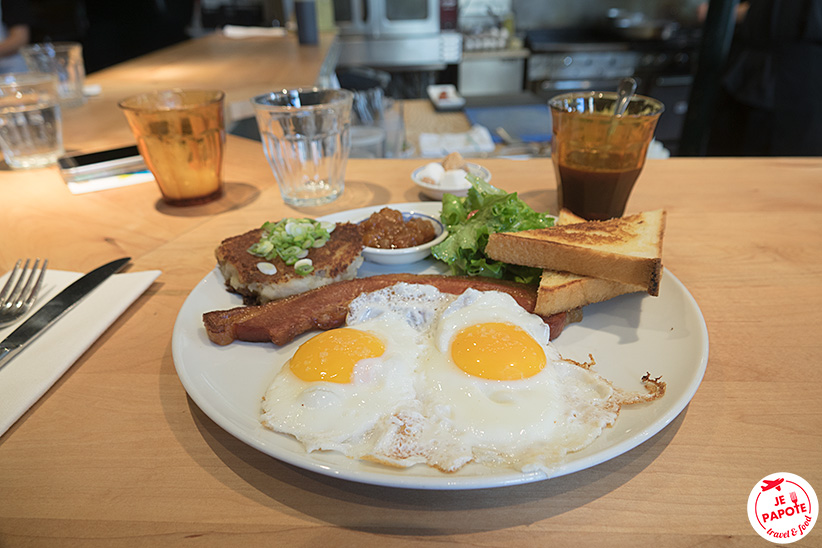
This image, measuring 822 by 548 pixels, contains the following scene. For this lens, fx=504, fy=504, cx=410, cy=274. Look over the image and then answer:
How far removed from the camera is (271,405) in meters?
1.02

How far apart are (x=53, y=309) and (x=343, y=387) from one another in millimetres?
891

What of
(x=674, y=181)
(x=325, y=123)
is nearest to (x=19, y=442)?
(x=325, y=123)

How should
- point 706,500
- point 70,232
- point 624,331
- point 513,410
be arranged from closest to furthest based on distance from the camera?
point 706,500 → point 513,410 → point 624,331 → point 70,232

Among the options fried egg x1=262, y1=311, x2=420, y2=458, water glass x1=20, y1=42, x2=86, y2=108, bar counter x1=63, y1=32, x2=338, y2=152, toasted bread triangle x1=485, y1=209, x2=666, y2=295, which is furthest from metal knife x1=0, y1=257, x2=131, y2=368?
water glass x1=20, y1=42, x2=86, y2=108

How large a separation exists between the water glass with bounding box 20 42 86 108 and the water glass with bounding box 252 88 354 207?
95.3 inches

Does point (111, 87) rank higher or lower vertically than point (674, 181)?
higher

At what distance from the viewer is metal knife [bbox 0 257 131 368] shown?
1.21 meters

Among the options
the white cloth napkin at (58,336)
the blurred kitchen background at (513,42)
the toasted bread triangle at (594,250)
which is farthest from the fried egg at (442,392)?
the blurred kitchen background at (513,42)

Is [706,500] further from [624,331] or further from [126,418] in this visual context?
[126,418]

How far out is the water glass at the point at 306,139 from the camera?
1.98m

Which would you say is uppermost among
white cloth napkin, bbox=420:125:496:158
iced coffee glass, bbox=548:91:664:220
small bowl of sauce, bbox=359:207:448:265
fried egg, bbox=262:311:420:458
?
iced coffee glass, bbox=548:91:664:220

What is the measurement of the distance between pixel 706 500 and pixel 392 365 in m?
0.63

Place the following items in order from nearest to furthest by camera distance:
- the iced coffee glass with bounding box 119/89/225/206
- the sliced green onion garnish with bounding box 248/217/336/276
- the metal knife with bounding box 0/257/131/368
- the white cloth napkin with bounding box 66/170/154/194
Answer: the metal knife with bounding box 0/257/131/368, the sliced green onion garnish with bounding box 248/217/336/276, the iced coffee glass with bounding box 119/89/225/206, the white cloth napkin with bounding box 66/170/154/194

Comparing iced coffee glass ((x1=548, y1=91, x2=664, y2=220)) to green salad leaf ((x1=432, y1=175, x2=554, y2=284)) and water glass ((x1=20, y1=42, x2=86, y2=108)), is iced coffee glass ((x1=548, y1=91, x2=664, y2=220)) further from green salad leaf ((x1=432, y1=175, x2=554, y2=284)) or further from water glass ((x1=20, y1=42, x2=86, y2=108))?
water glass ((x1=20, y1=42, x2=86, y2=108))
